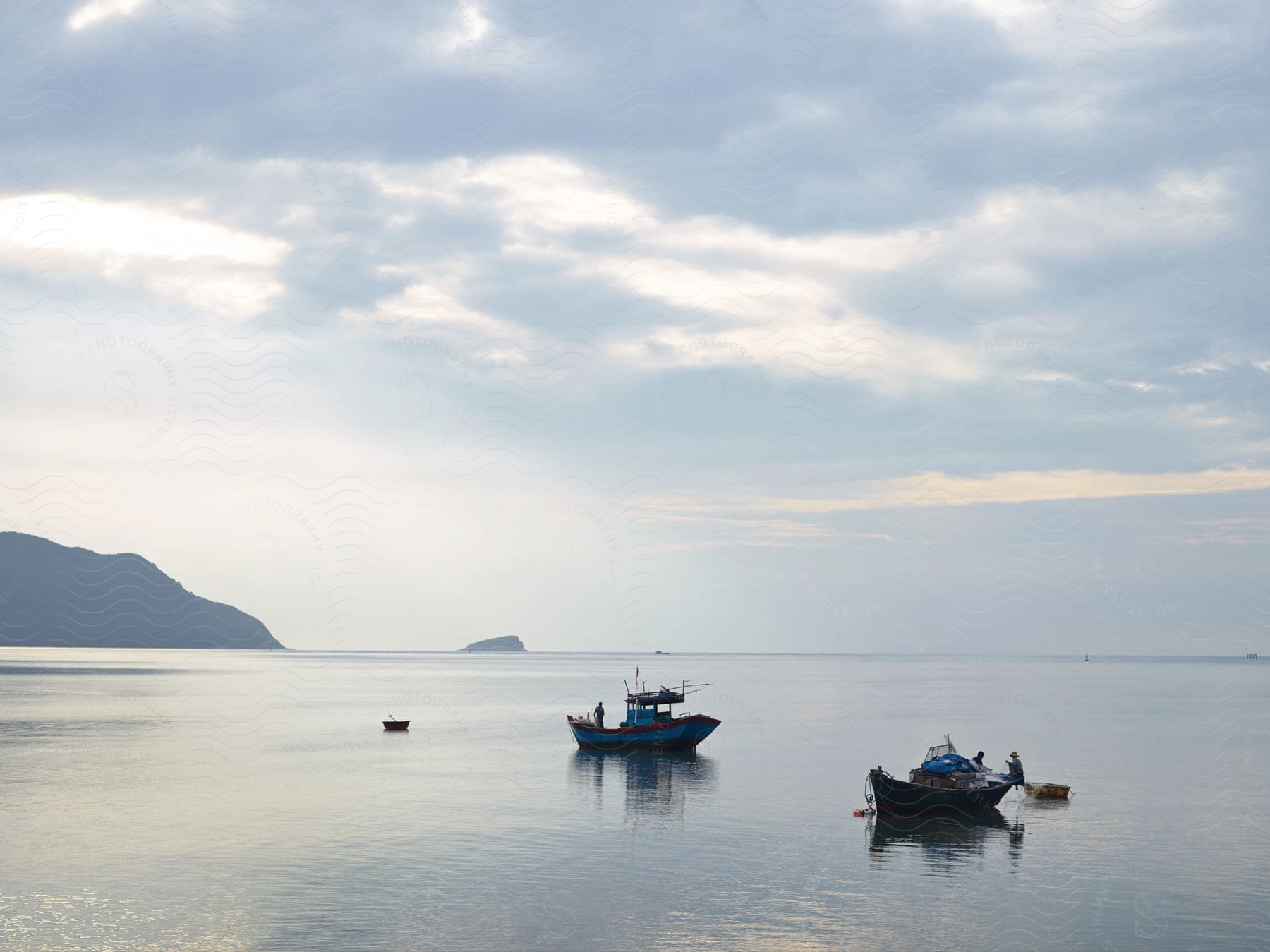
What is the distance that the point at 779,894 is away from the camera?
3916cm

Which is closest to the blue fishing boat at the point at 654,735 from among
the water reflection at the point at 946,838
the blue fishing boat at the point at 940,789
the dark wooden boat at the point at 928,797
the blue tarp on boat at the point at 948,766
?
the blue fishing boat at the point at 940,789

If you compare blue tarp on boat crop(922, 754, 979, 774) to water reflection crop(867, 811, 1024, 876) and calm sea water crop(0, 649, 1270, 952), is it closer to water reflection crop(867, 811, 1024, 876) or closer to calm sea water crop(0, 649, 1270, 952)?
water reflection crop(867, 811, 1024, 876)

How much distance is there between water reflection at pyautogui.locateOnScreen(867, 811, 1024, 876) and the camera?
46.5 meters

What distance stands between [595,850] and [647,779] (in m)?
26.9

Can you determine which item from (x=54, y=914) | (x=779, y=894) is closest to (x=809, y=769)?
(x=779, y=894)

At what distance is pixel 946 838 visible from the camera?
51625 mm

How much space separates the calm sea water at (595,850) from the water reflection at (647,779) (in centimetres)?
41

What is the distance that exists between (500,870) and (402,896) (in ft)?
17.9

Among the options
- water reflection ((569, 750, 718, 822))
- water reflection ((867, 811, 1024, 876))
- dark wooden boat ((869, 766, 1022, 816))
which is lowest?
water reflection ((569, 750, 718, 822))

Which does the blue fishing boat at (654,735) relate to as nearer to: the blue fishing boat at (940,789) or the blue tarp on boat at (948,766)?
the blue fishing boat at (940,789)

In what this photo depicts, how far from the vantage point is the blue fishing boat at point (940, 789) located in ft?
180

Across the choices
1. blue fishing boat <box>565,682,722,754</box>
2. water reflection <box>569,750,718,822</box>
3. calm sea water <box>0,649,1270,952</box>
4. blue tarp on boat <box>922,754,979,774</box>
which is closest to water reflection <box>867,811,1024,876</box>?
calm sea water <box>0,649,1270,952</box>

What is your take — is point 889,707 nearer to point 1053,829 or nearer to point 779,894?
point 1053,829

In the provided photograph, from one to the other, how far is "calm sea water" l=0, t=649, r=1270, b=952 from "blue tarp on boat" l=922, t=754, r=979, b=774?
3080 millimetres
